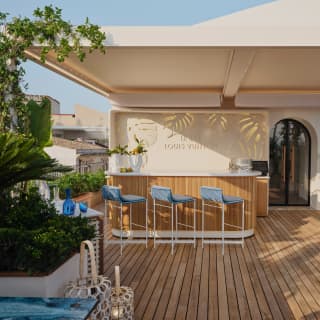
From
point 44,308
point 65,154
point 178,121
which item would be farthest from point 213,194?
point 65,154

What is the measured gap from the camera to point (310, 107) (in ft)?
27.9

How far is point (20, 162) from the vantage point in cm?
291

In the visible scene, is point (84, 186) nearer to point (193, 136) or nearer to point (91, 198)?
point (91, 198)

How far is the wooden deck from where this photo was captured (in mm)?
3516

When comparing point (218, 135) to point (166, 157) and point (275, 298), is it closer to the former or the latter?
point (166, 157)

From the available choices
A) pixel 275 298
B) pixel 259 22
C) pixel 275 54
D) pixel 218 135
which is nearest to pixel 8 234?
pixel 275 298

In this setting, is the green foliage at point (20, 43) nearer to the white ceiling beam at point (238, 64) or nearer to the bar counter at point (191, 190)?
the white ceiling beam at point (238, 64)

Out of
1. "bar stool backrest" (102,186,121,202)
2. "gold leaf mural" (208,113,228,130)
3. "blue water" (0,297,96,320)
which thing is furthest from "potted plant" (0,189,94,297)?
"gold leaf mural" (208,113,228,130)

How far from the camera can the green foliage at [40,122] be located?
363 centimetres

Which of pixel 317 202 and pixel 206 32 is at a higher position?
pixel 206 32

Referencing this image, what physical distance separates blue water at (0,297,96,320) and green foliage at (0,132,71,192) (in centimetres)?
101

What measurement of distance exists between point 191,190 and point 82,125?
69.0 ft

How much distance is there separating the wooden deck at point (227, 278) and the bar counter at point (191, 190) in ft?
1.44

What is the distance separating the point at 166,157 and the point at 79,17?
5.46 metres
